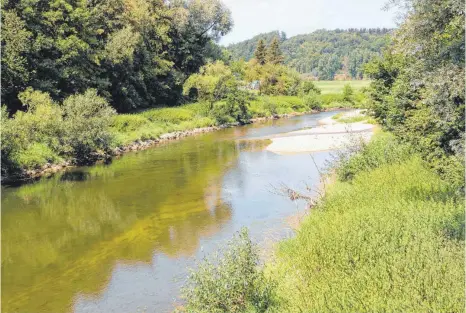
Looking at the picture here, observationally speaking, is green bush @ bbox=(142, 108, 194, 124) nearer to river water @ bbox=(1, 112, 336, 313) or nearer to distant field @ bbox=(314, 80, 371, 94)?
river water @ bbox=(1, 112, 336, 313)

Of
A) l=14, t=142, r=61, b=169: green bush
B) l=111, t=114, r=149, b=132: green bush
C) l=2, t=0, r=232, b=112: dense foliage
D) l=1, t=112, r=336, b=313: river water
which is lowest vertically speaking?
l=1, t=112, r=336, b=313: river water

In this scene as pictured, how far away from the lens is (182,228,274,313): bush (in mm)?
8203

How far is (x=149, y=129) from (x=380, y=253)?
114ft

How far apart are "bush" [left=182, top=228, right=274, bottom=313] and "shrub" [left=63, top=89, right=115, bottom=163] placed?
2274 cm

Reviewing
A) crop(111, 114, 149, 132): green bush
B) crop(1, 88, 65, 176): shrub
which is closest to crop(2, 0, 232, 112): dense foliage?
crop(111, 114, 149, 132): green bush

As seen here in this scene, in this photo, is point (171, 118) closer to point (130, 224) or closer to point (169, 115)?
point (169, 115)

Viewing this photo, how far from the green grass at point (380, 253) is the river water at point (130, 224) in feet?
8.40

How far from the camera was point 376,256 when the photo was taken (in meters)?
8.47

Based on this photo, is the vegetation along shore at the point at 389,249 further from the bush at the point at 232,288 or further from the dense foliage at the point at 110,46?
the dense foliage at the point at 110,46

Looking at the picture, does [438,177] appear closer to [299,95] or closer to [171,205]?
[171,205]

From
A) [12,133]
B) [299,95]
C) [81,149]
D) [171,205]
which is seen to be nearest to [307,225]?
[171,205]

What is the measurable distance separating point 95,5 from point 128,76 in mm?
7718

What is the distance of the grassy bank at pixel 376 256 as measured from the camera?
6.88 metres

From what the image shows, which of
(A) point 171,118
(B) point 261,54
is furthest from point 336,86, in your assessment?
(A) point 171,118
